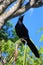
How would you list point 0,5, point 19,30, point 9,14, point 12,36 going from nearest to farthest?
1. point 9,14
2. point 0,5
3. point 19,30
4. point 12,36

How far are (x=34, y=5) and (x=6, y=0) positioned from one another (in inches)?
17.5

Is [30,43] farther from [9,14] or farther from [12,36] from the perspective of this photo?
[12,36]

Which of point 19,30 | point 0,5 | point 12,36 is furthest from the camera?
point 12,36

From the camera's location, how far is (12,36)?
17.9m

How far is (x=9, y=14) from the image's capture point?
3465 millimetres

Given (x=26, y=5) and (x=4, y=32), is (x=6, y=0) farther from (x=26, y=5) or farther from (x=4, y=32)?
(x=4, y=32)

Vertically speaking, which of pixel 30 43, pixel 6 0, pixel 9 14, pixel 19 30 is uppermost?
pixel 19 30

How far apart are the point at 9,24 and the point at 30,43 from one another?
47.5 feet

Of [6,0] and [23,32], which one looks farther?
[23,32]

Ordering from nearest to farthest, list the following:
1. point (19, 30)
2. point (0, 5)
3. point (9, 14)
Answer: point (9, 14) → point (0, 5) → point (19, 30)

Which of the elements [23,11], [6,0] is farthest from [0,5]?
[23,11]

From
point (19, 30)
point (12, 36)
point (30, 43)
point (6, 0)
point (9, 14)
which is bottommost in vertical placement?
point (30, 43)

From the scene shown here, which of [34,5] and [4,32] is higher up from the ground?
[4,32]

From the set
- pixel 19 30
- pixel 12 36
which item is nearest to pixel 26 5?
pixel 19 30
